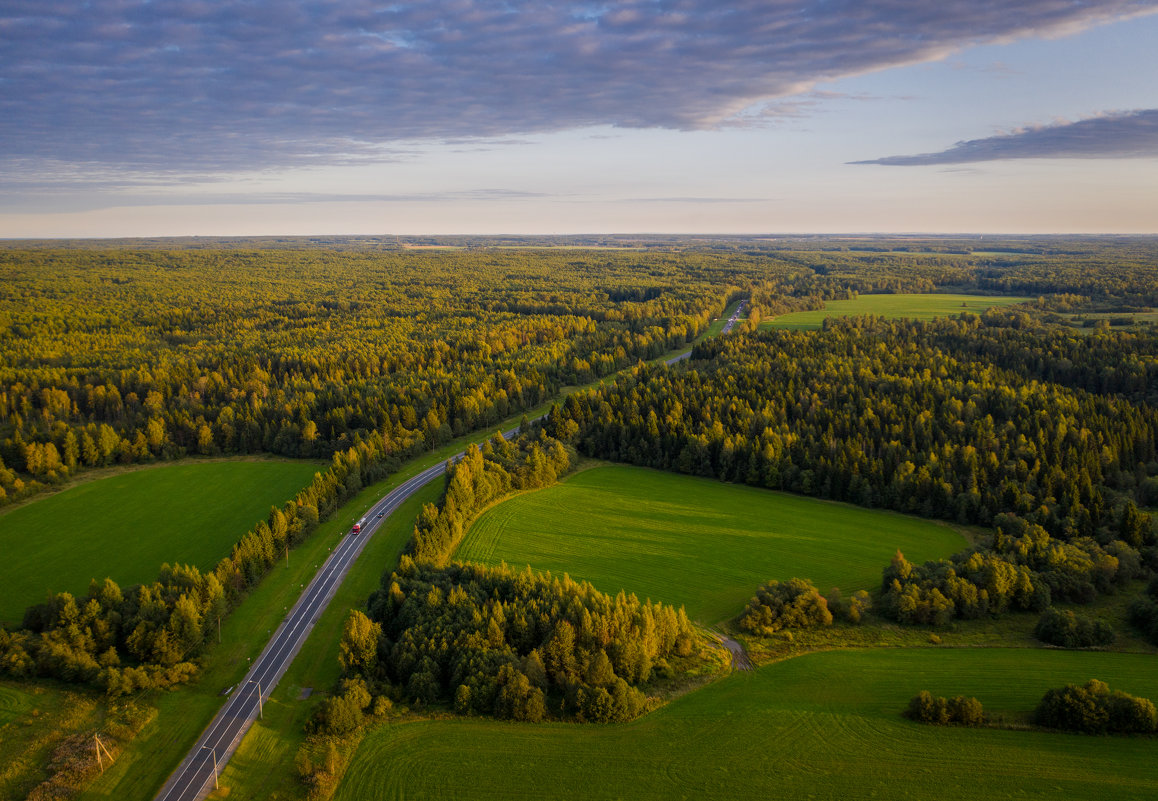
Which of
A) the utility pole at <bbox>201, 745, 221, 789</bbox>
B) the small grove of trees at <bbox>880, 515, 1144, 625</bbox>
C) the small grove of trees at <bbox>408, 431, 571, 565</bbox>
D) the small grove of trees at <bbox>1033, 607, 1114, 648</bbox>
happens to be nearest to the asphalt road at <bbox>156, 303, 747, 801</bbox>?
the utility pole at <bbox>201, 745, 221, 789</bbox>

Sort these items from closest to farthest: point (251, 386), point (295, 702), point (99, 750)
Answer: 1. point (99, 750)
2. point (295, 702)
3. point (251, 386)

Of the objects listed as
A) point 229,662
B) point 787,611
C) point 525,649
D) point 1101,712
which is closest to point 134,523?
point 229,662

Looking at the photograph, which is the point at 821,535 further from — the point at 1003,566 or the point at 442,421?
the point at 442,421

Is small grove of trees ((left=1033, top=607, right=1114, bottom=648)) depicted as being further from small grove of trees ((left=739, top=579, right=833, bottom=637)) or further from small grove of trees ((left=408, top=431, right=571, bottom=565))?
small grove of trees ((left=408, top=431, right=571, bottom=565))

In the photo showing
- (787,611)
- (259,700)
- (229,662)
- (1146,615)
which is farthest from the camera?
(787,611)

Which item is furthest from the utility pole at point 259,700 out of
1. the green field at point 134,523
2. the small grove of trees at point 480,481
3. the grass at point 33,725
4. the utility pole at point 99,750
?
the green field at point 134,523

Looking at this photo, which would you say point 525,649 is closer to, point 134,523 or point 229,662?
point 229,662

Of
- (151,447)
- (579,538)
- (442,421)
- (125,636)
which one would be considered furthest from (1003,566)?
(151,447)
